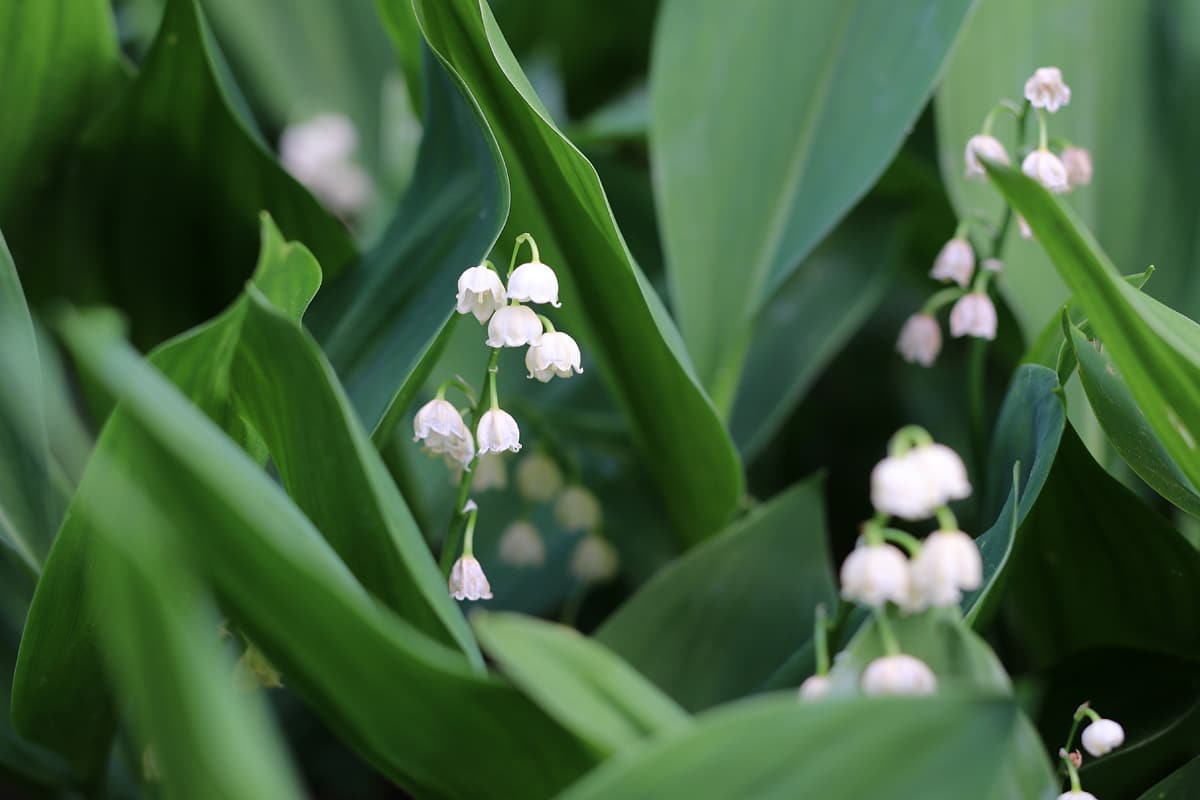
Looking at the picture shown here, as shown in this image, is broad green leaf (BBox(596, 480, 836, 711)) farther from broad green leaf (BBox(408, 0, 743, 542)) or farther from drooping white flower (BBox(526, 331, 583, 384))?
drooping white flower (BBox(526, 331, 583, 384))

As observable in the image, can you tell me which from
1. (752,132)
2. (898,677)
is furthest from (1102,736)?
(752,132)

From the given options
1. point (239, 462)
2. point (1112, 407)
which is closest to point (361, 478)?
point (239, 462)

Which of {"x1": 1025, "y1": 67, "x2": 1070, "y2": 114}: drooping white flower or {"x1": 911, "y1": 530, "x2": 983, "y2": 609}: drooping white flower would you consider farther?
{"x1": 1025, "y1": 67, "x2": 1070, "y2": 114}: drooping white flower

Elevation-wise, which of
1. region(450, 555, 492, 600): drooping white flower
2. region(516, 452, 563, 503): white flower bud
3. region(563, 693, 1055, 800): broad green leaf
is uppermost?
region(563, 693, 1055, 800): broad green leaf

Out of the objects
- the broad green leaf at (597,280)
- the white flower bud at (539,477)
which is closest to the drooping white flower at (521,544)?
the white flower bud at (539,477)

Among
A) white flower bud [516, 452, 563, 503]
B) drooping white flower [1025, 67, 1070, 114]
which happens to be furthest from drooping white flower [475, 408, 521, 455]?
drooping white flower [1025, 67, 1070, 114]

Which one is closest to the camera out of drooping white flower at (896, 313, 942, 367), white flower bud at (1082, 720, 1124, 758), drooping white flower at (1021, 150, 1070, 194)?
white flower bud at (1082, 720, 1124, 758)
